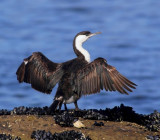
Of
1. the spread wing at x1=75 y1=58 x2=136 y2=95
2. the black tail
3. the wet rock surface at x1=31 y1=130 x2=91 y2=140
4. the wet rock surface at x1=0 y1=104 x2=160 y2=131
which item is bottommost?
the wet rock surface at x1=31 y1=130 x2=91 y2=140

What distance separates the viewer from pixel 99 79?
11.7m

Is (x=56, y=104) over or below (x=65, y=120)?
over

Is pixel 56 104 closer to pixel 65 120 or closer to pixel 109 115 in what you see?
pixel 65 120

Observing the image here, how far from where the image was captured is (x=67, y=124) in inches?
416

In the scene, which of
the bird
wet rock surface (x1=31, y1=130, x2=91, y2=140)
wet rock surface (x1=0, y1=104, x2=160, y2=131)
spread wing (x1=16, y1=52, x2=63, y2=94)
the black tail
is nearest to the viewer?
wet rock surface (x1=31, y1=130, x2=91, y2=140)

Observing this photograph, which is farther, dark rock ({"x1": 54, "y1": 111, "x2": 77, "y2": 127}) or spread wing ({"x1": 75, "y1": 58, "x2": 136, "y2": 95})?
spread wing ({"x1": 75, "y1": 58, "x2": 136, "y2": 95})

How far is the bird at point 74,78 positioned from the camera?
11586 mm

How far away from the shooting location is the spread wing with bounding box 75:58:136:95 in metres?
11.5

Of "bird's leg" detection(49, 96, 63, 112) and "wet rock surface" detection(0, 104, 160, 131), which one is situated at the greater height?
"bird's leg" detection(49, 96, 63, 112)

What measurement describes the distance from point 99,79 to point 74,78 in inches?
23.3

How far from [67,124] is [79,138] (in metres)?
0.82

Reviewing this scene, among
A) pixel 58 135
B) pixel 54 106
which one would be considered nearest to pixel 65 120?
pixel 58 135

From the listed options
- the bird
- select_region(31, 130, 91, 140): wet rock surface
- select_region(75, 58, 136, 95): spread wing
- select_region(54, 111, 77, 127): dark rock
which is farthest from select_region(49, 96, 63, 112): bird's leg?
select_region(31, 130, 91, 140): wet rock surface

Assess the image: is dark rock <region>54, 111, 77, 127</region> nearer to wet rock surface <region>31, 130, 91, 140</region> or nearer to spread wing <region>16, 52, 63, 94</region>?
wet rock surface <region>31, 130, 91, 140</region>
